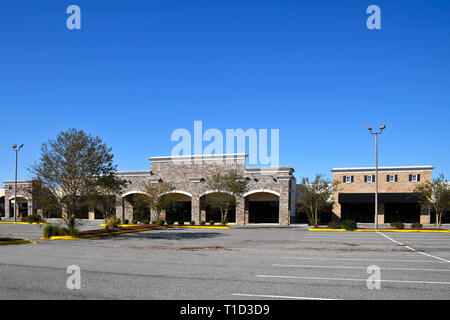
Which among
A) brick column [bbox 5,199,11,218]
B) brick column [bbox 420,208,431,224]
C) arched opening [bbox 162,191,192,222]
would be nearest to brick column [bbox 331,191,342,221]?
brick column [bbox 420,208,431,224]

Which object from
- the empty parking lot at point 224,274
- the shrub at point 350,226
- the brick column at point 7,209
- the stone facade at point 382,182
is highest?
the stone facade at point 382,182

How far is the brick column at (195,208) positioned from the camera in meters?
42.5

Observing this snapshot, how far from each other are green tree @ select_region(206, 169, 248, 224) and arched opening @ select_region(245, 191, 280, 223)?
12.8 feet

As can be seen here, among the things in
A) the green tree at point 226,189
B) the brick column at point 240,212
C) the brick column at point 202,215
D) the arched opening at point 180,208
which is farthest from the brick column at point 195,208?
the brick column at point 240,212

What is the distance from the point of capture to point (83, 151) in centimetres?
2394

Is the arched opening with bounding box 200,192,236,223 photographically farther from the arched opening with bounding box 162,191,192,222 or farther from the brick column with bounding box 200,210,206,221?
the arched opening with bounding box 162,191,192,222

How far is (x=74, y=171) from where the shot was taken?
926 inches

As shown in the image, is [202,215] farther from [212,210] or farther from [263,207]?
[263,207]

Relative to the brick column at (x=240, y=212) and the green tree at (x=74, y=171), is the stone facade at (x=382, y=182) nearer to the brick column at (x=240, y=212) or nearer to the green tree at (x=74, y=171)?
the brick column at (x=240, y=212)

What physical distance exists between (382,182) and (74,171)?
34778 millimetres

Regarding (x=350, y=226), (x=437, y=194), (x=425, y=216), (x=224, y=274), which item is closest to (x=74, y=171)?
(x=224, y=274)

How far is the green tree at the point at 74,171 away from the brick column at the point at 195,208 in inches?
730

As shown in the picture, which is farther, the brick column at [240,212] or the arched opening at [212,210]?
the brick column at [240,212]

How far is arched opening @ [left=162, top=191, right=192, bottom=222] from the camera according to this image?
45.3m
